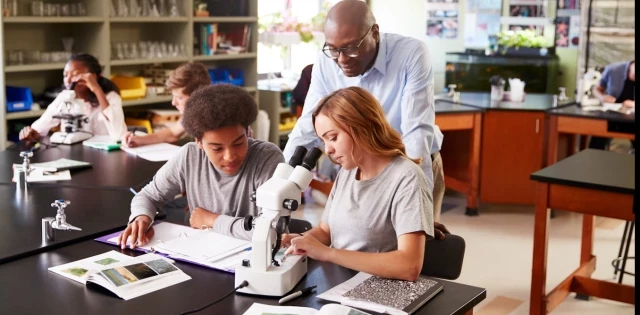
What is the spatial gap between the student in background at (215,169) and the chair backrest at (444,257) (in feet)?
1.79

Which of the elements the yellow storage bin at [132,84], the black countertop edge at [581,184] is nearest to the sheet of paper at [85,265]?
the black countertop edge at [581,184]

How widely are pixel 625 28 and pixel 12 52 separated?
5127mm

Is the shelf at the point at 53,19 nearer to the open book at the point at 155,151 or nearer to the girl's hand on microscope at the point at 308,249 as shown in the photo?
the open book at the point at 155,151

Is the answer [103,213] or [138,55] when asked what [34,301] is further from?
[138,55]

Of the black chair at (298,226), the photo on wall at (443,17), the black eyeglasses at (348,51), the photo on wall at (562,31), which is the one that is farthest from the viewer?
the photo on wall at (443,17)

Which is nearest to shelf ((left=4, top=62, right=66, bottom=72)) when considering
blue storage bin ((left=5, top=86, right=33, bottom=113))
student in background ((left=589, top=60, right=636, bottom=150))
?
blue storage bin ((left=5, top=86, right=33, bottom=113))

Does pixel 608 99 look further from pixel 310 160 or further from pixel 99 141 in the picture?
pixel 310 160

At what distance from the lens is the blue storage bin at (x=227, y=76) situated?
652cm

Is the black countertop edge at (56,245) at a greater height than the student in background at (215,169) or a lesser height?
lesser

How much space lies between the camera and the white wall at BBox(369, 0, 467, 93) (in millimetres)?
8250

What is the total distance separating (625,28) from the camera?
711 centimetres

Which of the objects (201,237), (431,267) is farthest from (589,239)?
(201,237)

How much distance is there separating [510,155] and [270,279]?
411 centimetres

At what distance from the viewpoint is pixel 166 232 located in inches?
99.3
